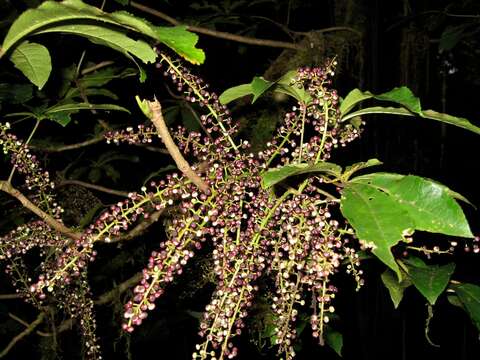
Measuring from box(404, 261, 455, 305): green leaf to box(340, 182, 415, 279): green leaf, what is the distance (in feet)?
0.87

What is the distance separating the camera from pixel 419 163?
398cm

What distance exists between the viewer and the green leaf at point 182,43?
758mm

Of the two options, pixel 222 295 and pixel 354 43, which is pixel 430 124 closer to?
pixel 354 43

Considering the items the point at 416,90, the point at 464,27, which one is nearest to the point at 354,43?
the point at 464,27

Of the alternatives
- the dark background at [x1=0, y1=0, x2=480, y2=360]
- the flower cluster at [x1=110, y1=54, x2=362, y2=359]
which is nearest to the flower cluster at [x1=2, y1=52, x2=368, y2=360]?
the flower cluster at [x1=110, y1=54, x2=362, y2=359]

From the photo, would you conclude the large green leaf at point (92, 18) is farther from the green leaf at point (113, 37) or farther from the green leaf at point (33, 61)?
the green leaf at point (33, 61)

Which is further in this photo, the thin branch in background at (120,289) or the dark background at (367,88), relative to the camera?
the dark background at (367,88)

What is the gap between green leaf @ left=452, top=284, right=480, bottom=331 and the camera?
1164 millimetres

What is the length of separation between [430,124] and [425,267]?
3695 mm

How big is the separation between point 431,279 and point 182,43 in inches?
30.5

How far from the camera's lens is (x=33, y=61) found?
1.04 metres

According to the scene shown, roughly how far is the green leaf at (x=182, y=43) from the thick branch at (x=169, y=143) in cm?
13

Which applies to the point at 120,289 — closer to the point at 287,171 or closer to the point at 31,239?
the point at 31,239

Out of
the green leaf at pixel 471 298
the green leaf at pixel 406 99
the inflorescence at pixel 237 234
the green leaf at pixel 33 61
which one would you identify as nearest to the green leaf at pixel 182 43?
the inflorescence at pixel 237 234
